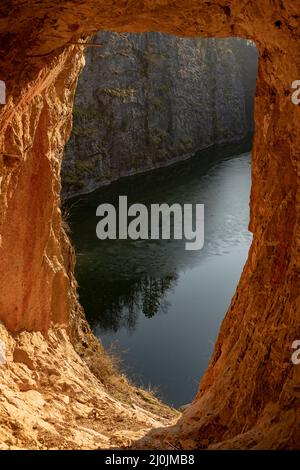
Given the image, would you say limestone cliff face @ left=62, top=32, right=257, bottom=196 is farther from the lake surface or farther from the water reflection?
the water reflection

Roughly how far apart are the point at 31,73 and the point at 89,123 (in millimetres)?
27292

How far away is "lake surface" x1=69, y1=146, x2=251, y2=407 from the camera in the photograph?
635 inches

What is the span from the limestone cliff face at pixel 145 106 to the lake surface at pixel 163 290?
4442mm

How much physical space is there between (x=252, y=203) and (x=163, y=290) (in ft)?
42.7

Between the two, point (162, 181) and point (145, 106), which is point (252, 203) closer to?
point (162, 181)

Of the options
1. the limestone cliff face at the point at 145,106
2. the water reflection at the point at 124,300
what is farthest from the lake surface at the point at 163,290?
the limestone cliff face at the point at 145,106

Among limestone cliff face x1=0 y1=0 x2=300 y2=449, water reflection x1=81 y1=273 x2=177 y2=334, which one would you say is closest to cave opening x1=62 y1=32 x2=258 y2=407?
water reflection x1=81 y1=273 x2=177 y2=334

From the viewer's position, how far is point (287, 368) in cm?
472

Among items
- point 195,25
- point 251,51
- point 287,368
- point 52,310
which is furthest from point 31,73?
point 251,51

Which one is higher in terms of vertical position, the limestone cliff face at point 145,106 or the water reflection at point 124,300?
the limestone cliff face at point 145,106

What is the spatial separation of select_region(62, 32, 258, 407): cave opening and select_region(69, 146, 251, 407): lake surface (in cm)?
5

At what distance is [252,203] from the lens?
24.4ft

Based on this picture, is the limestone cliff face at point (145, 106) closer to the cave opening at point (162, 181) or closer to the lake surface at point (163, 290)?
the cave opening at point (162, 181)

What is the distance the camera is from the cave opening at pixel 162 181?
694 inches
